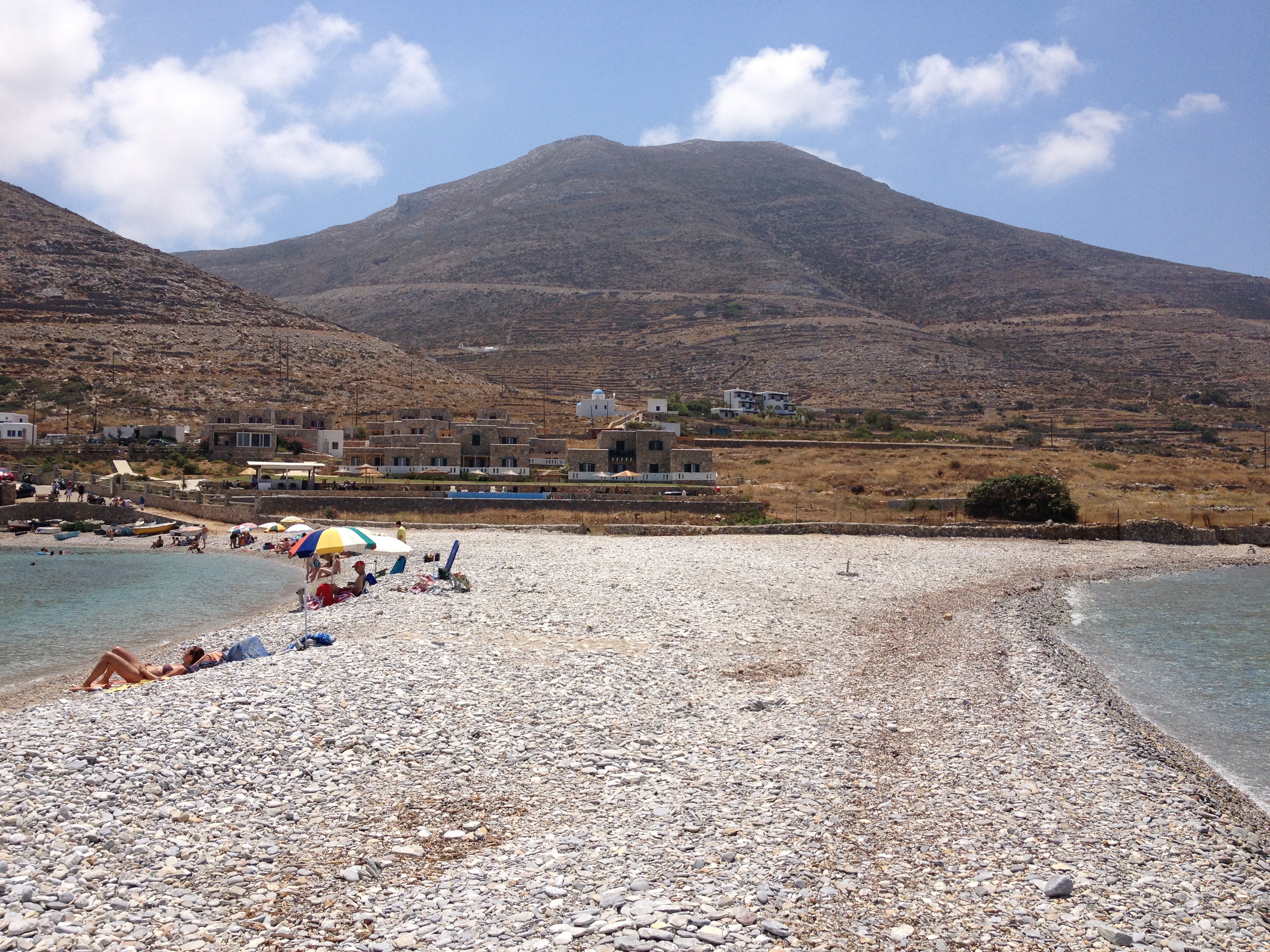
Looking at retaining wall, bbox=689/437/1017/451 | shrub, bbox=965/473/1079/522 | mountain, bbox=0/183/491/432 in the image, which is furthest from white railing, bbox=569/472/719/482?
mountain, bbox=0/183/491/432

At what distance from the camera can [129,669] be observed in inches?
506

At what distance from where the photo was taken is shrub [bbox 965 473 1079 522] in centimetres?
3600

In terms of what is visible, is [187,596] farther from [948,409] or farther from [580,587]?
[948,409]

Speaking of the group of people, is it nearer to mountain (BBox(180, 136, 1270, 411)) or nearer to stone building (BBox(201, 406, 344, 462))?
stone building (BBox(201, 406, 344, 462))

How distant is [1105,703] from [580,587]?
1116 centimetres

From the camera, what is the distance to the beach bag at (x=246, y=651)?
44.2 ft

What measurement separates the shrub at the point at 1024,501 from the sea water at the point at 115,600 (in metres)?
26.4

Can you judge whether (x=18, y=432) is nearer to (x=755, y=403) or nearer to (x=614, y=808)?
(x=614, y=808)

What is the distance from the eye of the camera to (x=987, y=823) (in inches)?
328

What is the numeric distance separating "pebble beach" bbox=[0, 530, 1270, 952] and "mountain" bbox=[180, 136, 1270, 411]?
84.0 meters

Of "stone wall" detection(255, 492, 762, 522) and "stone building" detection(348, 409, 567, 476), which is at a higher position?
"stone building" detection(348, 409, 567, 476)

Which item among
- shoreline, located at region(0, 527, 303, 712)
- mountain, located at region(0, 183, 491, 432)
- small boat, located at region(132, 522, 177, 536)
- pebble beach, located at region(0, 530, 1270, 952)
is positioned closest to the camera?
pebble beach, located at region(0, 530, 1270, 952)

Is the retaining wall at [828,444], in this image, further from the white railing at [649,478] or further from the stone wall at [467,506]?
the stone wall at [467,506]

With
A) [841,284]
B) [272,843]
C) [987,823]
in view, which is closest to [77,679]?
[272,843]
